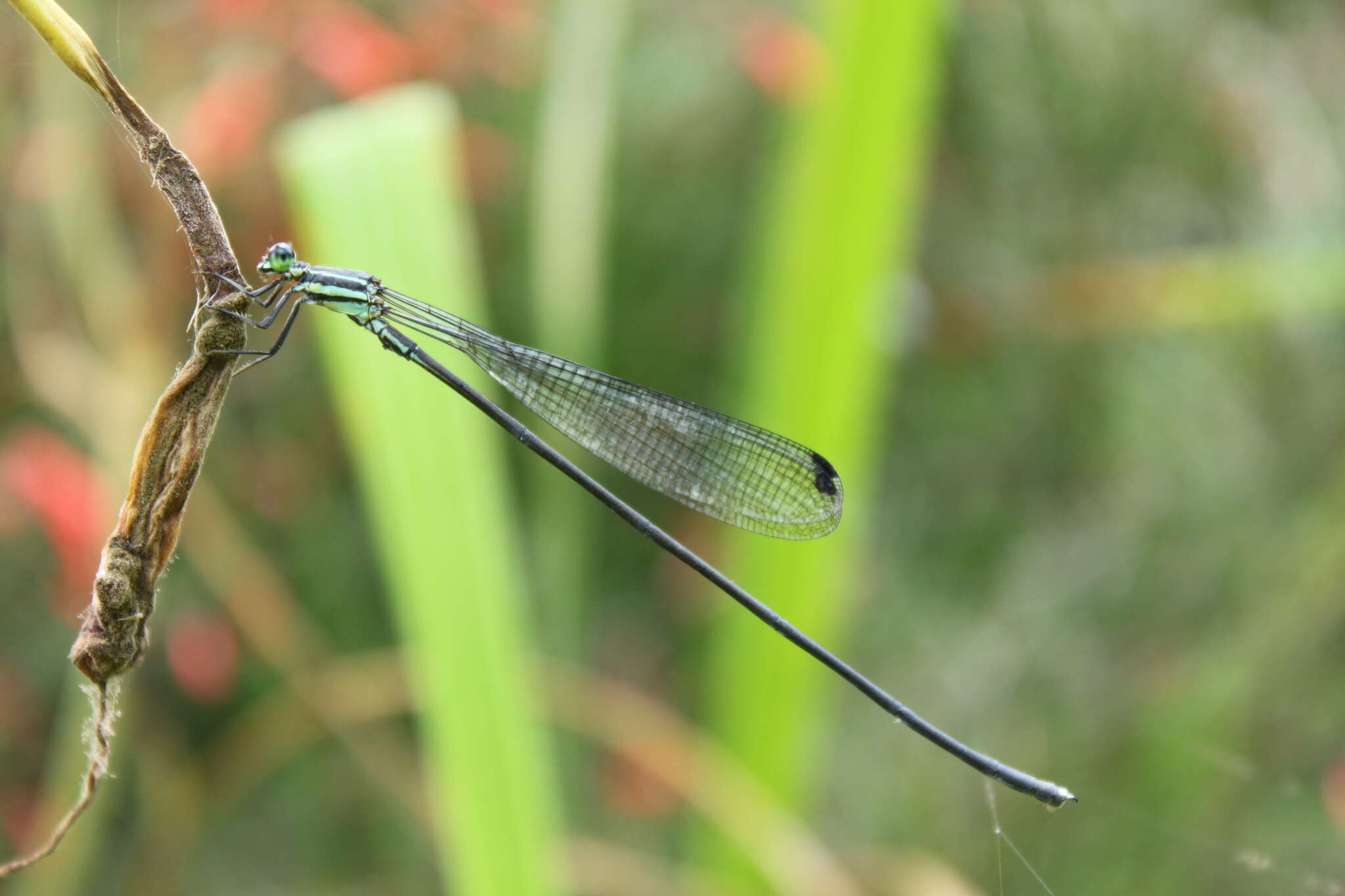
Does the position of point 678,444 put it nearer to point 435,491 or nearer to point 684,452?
point 684,452

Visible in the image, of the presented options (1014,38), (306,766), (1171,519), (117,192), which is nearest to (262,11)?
(117,192)

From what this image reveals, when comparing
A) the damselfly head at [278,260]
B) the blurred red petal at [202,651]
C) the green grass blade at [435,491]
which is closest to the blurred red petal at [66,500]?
the blurred red petal at [202,651]

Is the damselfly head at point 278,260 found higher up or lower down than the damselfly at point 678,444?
lower down

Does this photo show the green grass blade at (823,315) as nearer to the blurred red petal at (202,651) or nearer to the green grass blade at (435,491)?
the green grass blade at (435,491)

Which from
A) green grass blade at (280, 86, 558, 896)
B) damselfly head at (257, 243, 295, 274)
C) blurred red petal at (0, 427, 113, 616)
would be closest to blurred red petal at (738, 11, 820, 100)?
green grass blade at (280, 86, 558, 896)

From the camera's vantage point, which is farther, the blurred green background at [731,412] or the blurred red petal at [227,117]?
the blurred red petal at [227,117]

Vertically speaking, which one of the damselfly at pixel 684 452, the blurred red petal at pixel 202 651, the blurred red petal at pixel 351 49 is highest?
the blurred red petal at pixel 351 49
